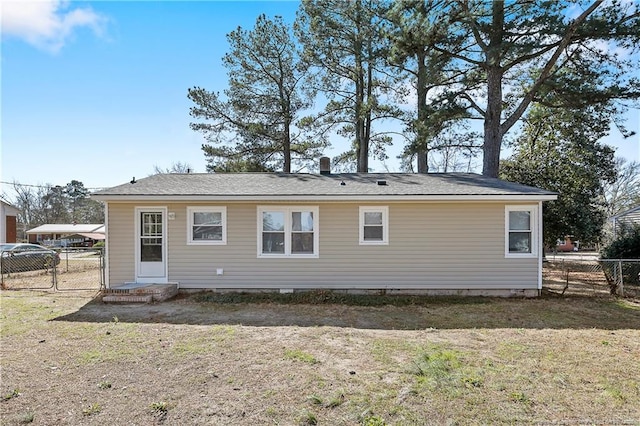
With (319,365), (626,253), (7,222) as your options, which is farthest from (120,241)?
(7,222)

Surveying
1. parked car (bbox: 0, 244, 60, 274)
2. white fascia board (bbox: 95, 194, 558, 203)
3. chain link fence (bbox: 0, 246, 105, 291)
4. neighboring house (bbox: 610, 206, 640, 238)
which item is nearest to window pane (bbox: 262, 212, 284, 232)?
white fascia board (bbox: 95, 194, 558, 203)

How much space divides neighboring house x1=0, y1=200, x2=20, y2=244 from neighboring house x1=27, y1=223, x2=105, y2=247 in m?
6.47

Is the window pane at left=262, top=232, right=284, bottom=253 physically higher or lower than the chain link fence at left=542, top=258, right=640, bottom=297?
higher

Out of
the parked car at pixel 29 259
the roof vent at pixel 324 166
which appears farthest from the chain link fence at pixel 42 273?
the roof vent at pixel 324 166

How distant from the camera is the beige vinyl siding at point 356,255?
8664 mm

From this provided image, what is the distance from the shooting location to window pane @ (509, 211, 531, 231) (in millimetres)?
8672

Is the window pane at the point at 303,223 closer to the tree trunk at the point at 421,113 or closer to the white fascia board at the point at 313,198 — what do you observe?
the white fascia board at the point at 313,198

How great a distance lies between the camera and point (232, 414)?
126 inches

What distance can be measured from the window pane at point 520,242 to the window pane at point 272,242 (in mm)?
5647

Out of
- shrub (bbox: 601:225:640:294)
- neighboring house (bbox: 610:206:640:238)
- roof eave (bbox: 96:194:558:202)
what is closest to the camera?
roof eave (bbox: 96:194:558:202)

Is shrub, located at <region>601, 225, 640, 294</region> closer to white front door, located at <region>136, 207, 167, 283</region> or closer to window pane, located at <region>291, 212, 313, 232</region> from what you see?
Answer: window pane, located at <region>291, 212, 313, 232</region>

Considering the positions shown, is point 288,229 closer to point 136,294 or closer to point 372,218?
point 372,218

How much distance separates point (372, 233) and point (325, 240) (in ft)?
3.88

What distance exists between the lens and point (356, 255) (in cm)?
877
